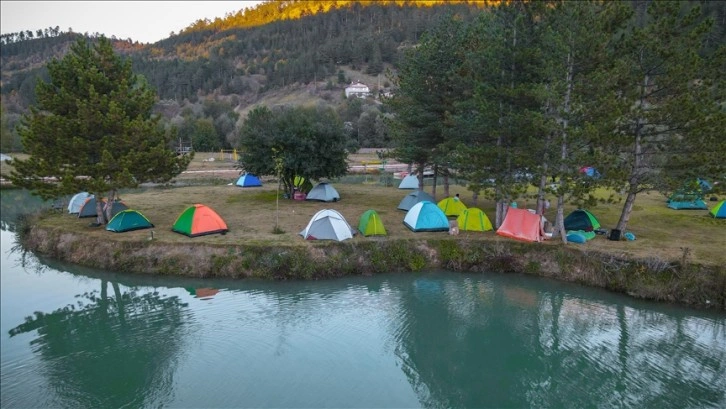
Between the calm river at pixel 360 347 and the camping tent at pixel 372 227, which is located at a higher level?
the camping tent at pixel 372 227

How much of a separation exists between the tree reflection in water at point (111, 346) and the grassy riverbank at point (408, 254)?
2.26 meters

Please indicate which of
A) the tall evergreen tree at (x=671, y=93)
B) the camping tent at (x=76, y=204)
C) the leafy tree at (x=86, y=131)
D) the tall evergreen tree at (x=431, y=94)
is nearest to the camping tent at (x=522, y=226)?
the tall evergreen tree at (x=671, y=93)

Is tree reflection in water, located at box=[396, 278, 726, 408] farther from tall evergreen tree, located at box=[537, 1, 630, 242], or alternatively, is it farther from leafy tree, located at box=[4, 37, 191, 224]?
leafy tree, located at box=[4, 37, 191, 224]

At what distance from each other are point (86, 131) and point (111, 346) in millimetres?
11121

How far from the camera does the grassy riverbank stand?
1551cm

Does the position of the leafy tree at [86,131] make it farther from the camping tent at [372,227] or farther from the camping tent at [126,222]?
the camping tent at [372,227]

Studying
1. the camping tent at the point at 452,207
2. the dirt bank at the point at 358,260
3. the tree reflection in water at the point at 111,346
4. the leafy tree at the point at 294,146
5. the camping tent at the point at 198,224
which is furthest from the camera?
the leafy tree at the point at 294,146

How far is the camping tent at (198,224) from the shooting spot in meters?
19.1

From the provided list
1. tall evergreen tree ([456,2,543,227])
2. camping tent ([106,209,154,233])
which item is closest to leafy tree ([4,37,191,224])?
camping tent ([106,209,154,233])

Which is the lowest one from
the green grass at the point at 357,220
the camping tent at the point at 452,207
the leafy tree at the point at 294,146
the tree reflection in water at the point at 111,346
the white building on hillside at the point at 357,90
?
the tree reflection in water at the point at 111,346

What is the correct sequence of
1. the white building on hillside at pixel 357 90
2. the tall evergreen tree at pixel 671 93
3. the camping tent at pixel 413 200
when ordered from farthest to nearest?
the white building on hillside at pixel 357 90 → the camping tent at pixel 413 200 → the tall evergreen tree at pixel 671 93

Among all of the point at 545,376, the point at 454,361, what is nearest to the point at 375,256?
the point at 454,361

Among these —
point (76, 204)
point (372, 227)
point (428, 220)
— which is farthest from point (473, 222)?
point (76, 204)

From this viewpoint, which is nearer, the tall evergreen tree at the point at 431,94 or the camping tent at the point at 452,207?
the tall evergreen tree at the point at 431,94
